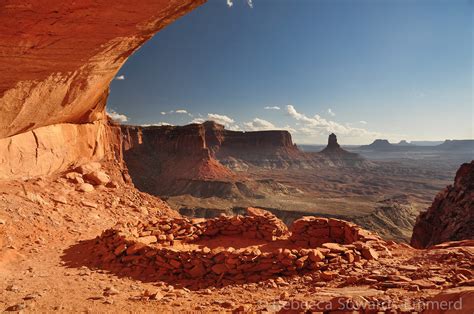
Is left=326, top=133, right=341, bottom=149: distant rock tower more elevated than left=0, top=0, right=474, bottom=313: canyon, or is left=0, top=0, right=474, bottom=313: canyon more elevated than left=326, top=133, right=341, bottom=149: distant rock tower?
left=326, top=133, right=341, bottom=149: distant rock tower

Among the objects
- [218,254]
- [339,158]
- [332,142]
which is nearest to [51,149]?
[218,254]

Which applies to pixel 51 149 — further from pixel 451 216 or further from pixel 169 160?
pixel 169 160

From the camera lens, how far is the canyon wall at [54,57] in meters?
5.44

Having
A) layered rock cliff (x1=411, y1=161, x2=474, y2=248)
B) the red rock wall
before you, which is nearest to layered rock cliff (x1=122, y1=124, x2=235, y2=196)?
the red rock wall

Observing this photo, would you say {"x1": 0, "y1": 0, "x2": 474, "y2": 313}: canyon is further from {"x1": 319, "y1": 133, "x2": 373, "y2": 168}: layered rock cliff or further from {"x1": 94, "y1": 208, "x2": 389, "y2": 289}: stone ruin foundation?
{"x1": 319, "y1": 133, "x2": 373, "y2": 168}: layered rock cliff

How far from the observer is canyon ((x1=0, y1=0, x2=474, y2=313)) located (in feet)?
17.2

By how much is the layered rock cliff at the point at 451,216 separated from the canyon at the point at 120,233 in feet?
0.29

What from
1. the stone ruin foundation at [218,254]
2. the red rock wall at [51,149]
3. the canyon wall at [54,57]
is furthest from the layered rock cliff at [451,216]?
the red rock wall at [51,149]

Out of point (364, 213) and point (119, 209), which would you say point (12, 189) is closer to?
point (119, 209)

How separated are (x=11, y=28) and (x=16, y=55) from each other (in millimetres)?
997

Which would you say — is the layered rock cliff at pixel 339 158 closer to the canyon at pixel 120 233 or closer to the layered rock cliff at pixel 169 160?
the layered rock cliff at pixel 169 160

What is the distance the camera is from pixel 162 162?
73.9 metres

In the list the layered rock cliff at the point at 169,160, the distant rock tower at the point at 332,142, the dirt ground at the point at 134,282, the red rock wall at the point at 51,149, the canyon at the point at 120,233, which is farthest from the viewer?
the distant rock tower at the point at 332,142

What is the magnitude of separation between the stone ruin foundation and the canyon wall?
488cm
